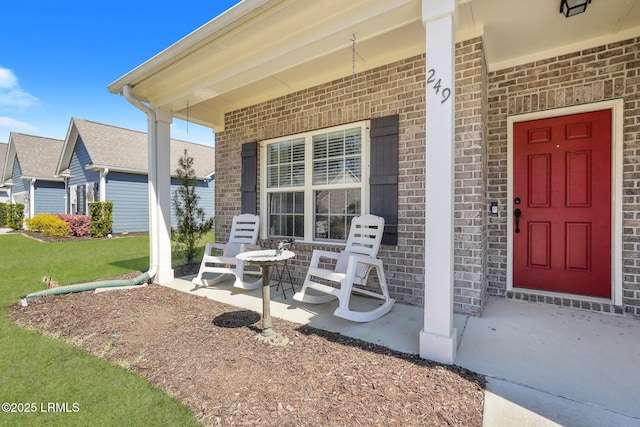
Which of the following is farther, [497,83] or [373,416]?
[497,83]

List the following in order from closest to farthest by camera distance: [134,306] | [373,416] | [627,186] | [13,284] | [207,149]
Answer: [373,416] → [627,186] → [134,306] → [13,284] → [207,149]

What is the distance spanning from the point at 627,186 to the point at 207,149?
18.4 meters

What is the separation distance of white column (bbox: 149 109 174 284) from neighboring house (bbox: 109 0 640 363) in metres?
0.21

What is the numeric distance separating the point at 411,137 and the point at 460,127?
541 mm

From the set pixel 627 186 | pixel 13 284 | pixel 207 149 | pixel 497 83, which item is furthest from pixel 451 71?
pixel 207 149

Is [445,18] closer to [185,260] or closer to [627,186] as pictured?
[627,186]

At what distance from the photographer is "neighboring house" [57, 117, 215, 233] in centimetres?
1120

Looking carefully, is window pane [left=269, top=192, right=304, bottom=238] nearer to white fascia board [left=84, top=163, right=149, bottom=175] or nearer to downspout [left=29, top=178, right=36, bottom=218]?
white fascia board [left=84, top=163, right=149, bottom=175]

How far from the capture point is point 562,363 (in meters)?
2.06

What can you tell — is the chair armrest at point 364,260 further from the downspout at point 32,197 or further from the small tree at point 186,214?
the downspout at point 32,197

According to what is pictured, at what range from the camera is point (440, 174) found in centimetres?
206

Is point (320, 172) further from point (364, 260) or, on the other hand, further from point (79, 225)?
point (79, 225)

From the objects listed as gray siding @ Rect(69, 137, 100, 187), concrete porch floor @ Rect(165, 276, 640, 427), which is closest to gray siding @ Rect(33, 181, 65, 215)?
gray siding @ Rect(69, 137, 100, 187)

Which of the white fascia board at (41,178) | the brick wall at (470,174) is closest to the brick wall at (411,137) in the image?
the brick wall at (470,174)
